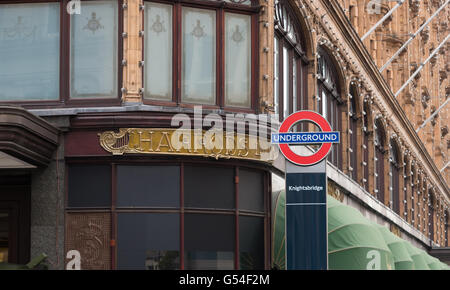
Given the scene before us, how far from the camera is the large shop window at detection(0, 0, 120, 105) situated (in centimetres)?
2233

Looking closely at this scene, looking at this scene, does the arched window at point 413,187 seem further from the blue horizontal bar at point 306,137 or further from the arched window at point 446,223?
the blue horizontal bar at point 306,137

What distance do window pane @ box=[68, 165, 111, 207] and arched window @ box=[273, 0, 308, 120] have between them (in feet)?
17.8

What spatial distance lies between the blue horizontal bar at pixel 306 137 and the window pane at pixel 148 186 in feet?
10.4

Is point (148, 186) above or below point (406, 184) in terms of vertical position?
below

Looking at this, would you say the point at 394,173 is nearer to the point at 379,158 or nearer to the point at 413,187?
the point at 379,158

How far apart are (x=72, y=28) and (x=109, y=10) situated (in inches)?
35.5

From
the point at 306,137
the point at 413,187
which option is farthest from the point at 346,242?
the point at 413,187

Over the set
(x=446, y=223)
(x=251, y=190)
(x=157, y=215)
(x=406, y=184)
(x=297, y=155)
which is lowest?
(x=157, y=215)

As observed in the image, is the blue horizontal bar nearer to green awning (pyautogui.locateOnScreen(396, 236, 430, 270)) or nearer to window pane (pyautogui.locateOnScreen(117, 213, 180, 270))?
window pane (pyautogui.locateOnScreen(117, 213, 180, 270))

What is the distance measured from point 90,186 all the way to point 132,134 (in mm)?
1424

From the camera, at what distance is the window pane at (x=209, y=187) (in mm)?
22125

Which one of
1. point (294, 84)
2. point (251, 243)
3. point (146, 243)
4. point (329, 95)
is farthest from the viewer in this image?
point (329, 95)

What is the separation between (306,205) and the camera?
19.9 metres
